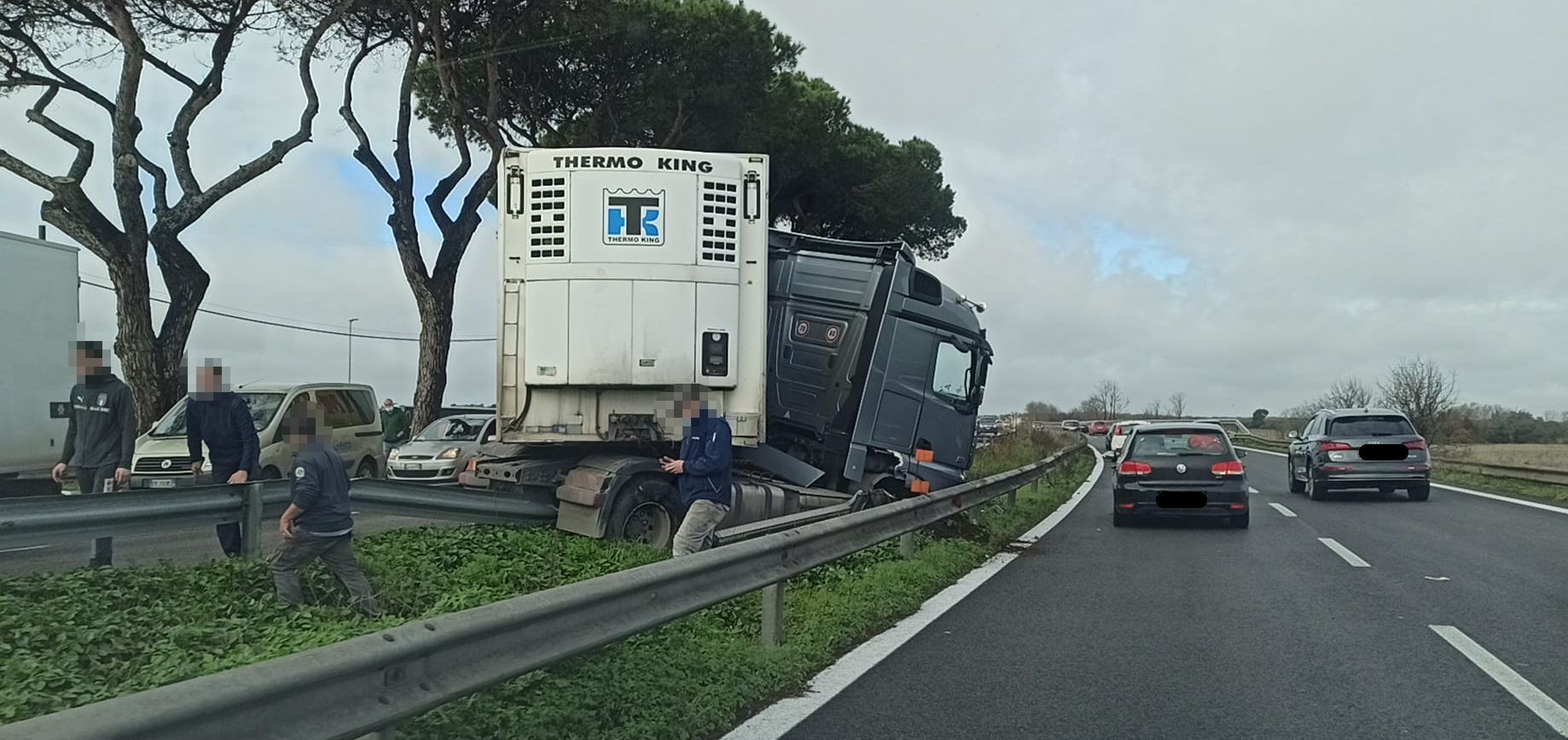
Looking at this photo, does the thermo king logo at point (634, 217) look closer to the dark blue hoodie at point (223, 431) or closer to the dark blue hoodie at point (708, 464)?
the dark blue hoodie at point (708, 464)

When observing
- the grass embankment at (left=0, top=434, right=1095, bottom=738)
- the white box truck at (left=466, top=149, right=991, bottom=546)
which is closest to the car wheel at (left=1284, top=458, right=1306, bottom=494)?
the white box truck at (left=466, top=149, right=991, bottom=546)

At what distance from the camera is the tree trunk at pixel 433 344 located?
934 inches

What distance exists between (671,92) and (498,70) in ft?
10.9

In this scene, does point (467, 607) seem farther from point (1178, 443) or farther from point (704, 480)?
point (1178, 443)

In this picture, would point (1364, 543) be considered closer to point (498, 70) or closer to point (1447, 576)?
point (1447, 576)

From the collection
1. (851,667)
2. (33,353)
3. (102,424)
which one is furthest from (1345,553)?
(33,353)

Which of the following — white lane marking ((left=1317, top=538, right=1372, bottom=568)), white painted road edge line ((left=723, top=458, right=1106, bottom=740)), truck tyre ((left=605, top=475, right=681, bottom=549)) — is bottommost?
white painted road edge line ((left=723, top=458, right=1106, bottom=740))

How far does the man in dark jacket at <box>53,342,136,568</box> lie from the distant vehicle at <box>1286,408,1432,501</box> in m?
18.0

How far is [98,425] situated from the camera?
28.9 feet

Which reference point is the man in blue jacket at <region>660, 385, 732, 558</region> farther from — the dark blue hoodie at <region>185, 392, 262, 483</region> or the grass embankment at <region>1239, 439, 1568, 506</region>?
the grass embankment at <region>1239, 439, 1568, 506</region>

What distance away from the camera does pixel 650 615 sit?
5.30 meters

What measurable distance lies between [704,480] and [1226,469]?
932 centimetres

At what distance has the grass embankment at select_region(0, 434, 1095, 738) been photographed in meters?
4.88

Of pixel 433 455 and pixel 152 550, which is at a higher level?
pixel 433 455
